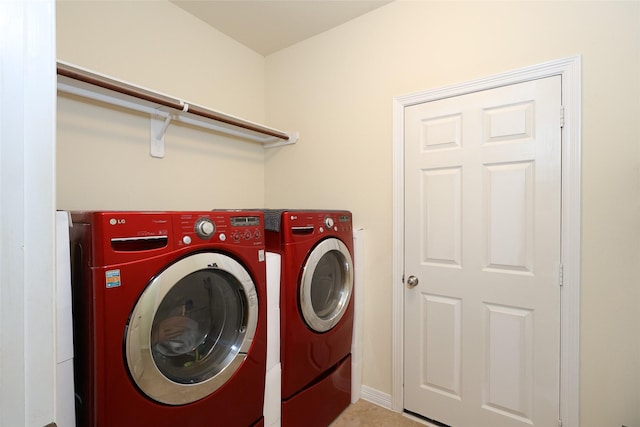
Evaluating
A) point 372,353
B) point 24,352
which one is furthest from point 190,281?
point 372,353

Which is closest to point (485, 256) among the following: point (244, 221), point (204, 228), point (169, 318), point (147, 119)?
point (244, 221)

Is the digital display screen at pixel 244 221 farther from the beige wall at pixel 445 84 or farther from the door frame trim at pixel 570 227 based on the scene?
Answer: the door frame trim at pixel 570 227

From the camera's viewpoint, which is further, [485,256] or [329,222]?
[329,222]

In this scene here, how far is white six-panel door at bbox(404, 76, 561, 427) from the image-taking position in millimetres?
1545

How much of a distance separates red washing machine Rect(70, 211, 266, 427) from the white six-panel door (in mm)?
1039

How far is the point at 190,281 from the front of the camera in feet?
3.92

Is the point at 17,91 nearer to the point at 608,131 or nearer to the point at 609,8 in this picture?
the point at 608,131

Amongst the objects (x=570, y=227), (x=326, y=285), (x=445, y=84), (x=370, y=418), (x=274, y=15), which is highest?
(x=274, y=15)

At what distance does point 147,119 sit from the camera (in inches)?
73.6

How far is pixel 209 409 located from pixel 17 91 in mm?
1211

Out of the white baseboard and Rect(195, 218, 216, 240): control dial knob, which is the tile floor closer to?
the white baseboard

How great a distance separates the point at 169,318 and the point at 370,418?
1450 mm

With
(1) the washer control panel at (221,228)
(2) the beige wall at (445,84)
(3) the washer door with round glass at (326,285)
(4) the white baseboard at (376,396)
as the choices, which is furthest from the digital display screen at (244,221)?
(4) the white baseboard at (376,396)

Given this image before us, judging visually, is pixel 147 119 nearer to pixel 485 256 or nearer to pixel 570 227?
pixel 485 256
